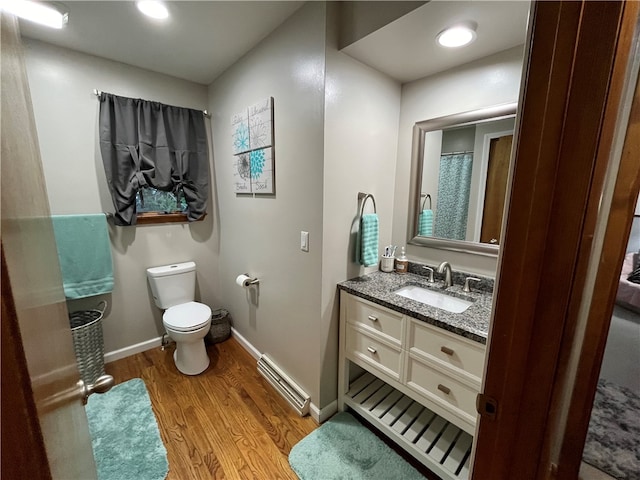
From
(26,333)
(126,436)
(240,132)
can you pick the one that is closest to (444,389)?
(26,333)

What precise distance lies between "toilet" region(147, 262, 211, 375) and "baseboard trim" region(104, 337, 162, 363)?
0.31 m

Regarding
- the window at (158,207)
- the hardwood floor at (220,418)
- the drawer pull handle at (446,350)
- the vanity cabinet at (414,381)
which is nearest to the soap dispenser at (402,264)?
the vanity cabinet at (414,381)

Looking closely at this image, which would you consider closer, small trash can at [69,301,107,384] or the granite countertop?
the granite countertop

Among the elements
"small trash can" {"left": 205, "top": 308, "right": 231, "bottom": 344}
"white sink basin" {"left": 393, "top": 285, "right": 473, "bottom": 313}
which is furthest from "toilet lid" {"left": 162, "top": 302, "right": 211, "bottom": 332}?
"white sink basin" {"left": 393, "top": 285, "right": 473, "bottom": 313}

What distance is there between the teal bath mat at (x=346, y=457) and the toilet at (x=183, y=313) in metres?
1.07

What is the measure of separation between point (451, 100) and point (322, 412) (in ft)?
6.92

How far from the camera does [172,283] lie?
7.88 feet

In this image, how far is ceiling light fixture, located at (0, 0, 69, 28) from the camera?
4.55 ft

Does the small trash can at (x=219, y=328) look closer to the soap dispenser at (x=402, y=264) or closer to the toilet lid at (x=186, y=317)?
the toilet lid at (x=186, y=317)

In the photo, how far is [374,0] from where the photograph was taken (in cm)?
129

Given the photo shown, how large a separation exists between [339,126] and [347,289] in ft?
3.11

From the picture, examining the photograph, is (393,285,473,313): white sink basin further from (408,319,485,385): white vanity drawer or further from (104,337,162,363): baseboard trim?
(104,337,162,363): baseboard trim

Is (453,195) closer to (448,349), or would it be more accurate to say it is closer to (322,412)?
(448,349)

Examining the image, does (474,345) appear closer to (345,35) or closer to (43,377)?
(43,377)
